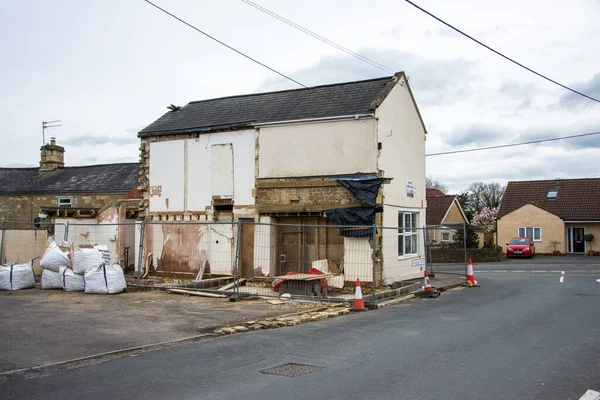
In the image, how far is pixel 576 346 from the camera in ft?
27.9

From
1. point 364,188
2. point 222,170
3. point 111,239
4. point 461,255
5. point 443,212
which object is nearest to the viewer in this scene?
point 364,188

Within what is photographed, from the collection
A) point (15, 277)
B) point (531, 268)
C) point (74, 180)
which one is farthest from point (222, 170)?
point (74, 180)

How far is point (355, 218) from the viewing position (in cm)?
1694

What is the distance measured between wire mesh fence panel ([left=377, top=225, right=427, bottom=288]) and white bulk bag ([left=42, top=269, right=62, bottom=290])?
9.45 meters

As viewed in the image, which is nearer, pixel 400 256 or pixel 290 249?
pixel 290 249

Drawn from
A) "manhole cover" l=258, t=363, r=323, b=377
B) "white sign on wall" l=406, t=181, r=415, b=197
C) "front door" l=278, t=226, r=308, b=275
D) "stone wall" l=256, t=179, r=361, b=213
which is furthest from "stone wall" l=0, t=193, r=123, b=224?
"manhole cover" l=258, t=363, r=323, b=377

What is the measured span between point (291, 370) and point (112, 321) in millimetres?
5197

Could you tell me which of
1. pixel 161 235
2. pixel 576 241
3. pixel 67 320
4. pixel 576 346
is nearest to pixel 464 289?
pixel 576 346

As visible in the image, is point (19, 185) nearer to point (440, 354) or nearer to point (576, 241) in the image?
A: point (440, 354)

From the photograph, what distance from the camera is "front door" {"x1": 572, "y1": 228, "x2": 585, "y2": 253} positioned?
150 ft

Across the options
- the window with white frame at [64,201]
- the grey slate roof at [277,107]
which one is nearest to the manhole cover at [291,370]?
the grey slate roof at [277,107]

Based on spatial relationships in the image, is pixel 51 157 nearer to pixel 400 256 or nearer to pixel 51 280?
pixel 51 280

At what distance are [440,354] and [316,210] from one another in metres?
10.1

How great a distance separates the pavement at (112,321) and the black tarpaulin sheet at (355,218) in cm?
248
